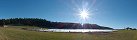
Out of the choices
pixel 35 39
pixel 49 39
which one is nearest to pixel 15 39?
pixel 35 39

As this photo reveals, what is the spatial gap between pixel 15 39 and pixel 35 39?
233 inches

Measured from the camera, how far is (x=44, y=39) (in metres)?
52.9

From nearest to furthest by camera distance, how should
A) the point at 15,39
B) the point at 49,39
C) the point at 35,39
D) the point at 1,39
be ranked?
the point at 1,39 < the point at 15,39 < the point at 35,39 < the point at 49,39

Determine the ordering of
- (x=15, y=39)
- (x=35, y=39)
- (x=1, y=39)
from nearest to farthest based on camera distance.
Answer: (x=1, y=39) < (x=15, y=39) < (x=35, y=39)

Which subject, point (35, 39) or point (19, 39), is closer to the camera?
point (19, 39)

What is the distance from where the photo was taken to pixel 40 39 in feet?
169

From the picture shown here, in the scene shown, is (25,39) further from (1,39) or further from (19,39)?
(1,39)

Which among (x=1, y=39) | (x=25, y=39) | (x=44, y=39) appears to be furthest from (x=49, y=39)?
(x=1, y=39)

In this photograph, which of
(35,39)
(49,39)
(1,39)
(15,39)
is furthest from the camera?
(49,39)

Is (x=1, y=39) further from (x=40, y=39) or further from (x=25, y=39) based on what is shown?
(x=40, y=39)

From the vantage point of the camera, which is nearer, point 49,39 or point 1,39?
point 1,39

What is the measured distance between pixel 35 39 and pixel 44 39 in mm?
2757

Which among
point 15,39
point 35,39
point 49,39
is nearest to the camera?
point 15,39

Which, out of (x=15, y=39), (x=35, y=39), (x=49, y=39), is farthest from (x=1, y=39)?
(x=49, y=39)
